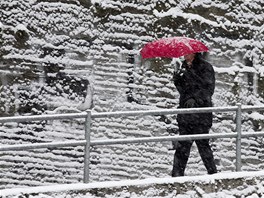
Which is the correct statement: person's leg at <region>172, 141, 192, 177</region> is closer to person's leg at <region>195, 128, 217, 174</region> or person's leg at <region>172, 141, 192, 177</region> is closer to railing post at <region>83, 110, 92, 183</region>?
person's leg at <region>195, 128, 217, 174</region>

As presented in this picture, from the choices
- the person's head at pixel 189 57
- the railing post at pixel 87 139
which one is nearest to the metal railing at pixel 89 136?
the railing post at pixel 87 139

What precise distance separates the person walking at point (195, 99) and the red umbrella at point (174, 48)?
0.12m

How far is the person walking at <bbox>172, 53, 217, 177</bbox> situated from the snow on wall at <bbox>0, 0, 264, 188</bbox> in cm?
250

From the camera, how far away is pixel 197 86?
816cm

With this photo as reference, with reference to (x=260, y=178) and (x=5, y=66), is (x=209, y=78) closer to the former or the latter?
(x=260, y=178)

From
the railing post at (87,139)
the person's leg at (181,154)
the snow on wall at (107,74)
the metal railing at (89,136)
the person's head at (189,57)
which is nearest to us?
the metal railing at (89,136)

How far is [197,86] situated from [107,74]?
2735mm

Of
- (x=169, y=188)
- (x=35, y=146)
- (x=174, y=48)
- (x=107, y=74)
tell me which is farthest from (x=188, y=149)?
(x=107, y=74)

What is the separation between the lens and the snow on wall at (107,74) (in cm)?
1043

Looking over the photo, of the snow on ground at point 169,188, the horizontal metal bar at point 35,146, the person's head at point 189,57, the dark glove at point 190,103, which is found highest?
the person's head at point 189,57

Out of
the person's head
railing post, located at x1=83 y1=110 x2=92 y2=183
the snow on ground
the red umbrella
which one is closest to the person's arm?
the person's head

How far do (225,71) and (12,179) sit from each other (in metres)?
3.41

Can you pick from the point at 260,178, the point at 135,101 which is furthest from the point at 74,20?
the point at 260,178

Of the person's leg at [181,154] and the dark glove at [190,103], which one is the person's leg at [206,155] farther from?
the dark glove at [190,103]
